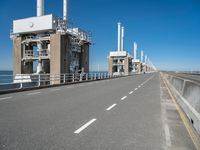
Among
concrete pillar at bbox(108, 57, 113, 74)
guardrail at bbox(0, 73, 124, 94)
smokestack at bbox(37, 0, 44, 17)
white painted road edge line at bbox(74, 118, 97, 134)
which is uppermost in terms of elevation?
smokestack at bbox(37, 0, 44, 17)

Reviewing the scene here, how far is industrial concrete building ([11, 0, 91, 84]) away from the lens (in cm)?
3275

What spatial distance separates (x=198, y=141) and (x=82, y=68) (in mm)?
36247

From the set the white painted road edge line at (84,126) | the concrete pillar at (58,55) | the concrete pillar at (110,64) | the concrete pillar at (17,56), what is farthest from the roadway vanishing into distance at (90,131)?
the concrete pillar at (110,64)

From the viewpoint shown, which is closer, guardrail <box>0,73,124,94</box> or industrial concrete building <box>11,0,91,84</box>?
guardrail <box>0,73,124,94</box>

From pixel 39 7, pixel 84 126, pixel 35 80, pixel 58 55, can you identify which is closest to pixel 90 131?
pixel 84 126

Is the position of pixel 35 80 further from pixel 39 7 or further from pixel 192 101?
pixel 192 101

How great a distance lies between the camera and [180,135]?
5.76m

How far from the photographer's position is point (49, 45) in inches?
1409

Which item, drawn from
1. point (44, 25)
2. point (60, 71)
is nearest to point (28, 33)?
point (44, 25)

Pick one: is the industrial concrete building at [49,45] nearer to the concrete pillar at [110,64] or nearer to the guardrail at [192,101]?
the guardrail at [192,101]

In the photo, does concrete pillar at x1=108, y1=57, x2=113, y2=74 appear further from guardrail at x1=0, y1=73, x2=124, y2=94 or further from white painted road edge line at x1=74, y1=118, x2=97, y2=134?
white painted road edge line at x1=74, y1=118, x2=97, y2=134

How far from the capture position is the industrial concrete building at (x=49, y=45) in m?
32.8

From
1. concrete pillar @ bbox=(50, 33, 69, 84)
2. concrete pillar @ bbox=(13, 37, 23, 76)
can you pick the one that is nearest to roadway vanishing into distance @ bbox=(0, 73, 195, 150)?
concrete pillar @ bbox=(50, 33, 69, 84)

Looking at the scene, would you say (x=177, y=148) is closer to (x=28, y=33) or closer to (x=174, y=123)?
(x=174, y=123)
